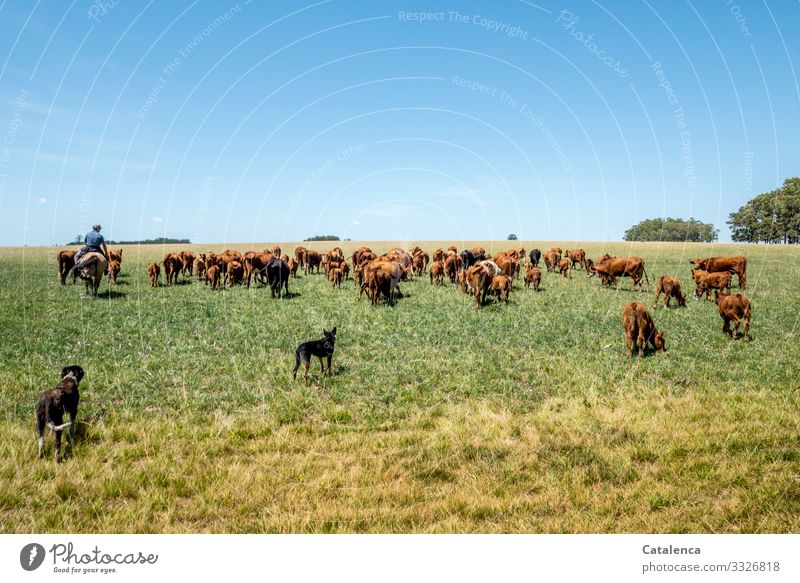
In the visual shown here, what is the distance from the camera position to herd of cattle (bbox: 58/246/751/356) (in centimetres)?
1317

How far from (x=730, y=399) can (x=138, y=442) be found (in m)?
9.85

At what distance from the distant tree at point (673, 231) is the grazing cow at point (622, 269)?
101682 millimetres

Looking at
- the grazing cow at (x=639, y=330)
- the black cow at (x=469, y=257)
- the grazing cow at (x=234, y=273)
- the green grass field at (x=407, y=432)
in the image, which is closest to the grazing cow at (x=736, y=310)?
the green grass field at (x=407, y=432)

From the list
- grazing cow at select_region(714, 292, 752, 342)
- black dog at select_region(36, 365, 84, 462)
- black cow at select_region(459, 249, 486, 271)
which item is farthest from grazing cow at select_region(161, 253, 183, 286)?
grazing cow at select_region(714, 292, 752, 342)

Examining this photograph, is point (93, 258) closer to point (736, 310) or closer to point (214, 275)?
point (214, 275)

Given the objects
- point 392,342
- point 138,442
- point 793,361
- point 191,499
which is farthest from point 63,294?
point 793,361

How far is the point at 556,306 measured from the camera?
19.1m

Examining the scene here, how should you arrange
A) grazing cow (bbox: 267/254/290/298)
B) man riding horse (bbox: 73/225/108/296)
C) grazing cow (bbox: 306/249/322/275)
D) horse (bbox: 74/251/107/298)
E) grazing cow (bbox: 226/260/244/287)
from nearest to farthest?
horse (bbox: 74/251/107/298), man riding horse (bbox: 73/225/108/296), grazing cow (bbox: 267/254/290/298), grazing cow (bbox: 226/260/244/287), grazing cow (bbox: 306/249/322/275)

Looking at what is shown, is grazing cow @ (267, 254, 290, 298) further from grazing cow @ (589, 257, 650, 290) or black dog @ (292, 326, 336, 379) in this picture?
grazing cow @ (589, 257, 650, 290)

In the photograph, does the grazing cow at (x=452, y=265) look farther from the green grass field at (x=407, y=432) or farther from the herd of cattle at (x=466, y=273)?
the green grass field at (x=407, y=432)

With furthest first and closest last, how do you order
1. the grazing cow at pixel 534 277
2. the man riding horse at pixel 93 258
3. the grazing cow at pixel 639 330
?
1. the grazing cow at pixel 534 277
2. the man riding horse at pixel 93 258
3. the grazing cow at pixel 639 330

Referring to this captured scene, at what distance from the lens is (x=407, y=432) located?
22.8ft

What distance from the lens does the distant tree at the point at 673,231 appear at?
11408 centimetres
